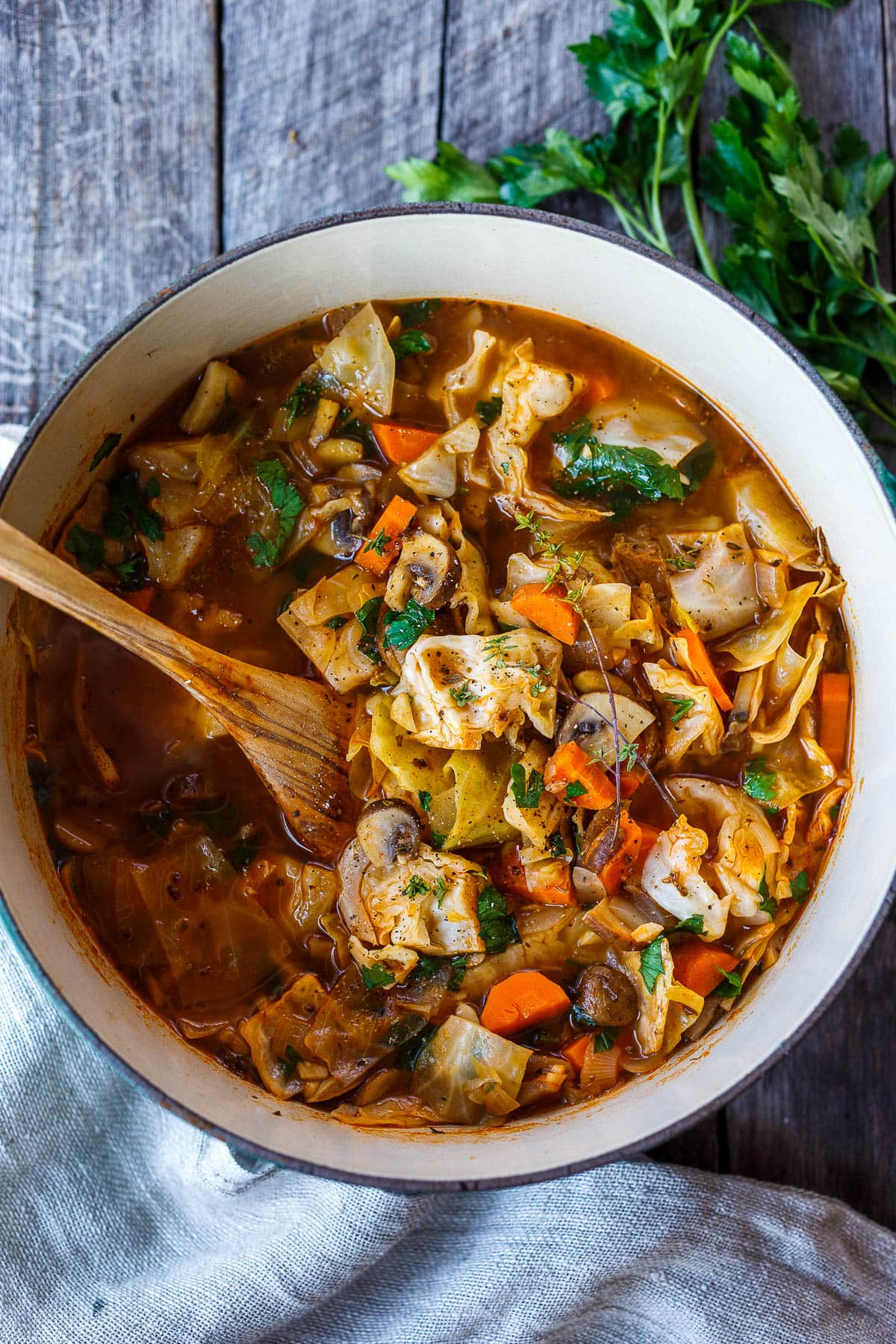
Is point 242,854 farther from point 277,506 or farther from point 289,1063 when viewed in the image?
point 277,506

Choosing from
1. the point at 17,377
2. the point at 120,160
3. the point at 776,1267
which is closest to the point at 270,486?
the point at 17,377

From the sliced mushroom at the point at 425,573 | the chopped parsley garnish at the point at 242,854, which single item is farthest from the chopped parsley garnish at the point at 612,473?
the chopped parsley garnish at the point at 242,854

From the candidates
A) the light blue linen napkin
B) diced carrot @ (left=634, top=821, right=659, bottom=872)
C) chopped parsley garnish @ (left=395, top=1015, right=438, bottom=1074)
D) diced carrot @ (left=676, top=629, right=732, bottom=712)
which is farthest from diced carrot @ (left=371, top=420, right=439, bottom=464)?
the light blue linen napkin

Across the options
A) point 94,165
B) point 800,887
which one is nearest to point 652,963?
point 800,887

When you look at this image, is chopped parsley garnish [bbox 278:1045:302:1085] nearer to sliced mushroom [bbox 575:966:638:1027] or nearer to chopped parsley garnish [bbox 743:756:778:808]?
sliced mushroom [bbox 575:966:638:1027]

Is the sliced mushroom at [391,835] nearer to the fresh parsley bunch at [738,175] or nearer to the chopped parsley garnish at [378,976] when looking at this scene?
the chopped parsley garnish at [378,976]

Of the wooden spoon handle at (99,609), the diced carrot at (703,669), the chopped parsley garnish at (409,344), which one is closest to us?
the wooden spoon handle at (99,609)
